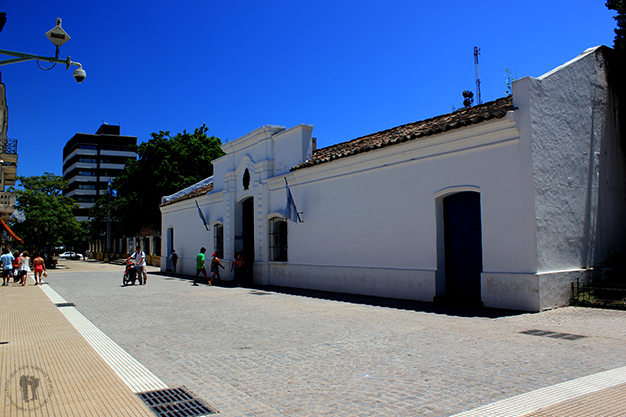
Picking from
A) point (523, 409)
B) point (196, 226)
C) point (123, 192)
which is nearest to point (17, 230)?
point (123, 192)

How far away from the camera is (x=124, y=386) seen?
16.2 feet

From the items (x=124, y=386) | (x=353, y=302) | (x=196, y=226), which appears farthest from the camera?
(x=196, y=226)

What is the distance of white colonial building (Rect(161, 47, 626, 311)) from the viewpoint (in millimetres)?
9852

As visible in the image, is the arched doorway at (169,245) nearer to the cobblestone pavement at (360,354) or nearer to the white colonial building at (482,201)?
the white colonial building at (482,201)

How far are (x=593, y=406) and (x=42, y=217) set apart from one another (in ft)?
137

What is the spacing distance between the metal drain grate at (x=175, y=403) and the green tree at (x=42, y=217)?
38.4 meters

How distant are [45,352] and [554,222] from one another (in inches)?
402

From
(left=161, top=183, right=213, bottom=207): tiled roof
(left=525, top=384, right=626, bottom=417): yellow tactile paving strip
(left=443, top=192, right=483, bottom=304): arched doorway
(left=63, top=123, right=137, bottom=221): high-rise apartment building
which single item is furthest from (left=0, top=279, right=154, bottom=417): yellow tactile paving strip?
(left=63, top=123, right=137, bottom=221): high-rise apartment building

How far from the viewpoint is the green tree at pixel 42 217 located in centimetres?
3712

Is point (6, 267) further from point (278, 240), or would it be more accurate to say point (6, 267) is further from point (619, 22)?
point (619, 22)

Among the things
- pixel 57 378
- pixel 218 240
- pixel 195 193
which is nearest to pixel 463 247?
pixel 57 378

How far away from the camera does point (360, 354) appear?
20.7 feet

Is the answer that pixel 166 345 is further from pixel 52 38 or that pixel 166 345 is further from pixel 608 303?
pixel 608 303

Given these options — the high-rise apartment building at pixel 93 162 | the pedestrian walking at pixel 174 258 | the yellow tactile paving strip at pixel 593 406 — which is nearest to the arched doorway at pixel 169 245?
the pedestrian walking at pixel 174 258
